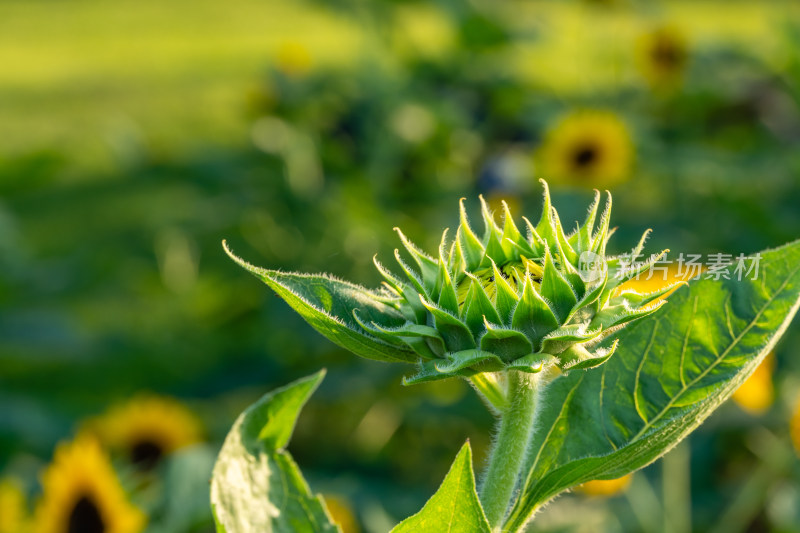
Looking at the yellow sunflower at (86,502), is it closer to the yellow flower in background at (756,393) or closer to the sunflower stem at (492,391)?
the sunflower stem at (492,391)

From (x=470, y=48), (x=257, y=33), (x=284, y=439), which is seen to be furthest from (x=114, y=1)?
(x=284, y=439)

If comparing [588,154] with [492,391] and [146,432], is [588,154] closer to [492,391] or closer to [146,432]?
[146,432]

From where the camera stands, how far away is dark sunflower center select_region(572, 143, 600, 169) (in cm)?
234

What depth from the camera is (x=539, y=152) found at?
2422mm

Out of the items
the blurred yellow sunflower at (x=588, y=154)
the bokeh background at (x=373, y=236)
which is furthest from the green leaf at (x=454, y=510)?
the blurred yellow sunflower at (x=588, y=154)

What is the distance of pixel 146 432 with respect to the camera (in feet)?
5.71

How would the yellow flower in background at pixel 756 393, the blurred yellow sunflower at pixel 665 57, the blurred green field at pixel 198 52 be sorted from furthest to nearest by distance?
the blurred green field at pixel 198 52
the blurred yellow sunflower at pixel 665 57
the yellow flower in background at pixel 756 393

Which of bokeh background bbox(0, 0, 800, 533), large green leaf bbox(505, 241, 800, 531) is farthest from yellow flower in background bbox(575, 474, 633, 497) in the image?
large green leaf bbox(505, 241, 800, 531)

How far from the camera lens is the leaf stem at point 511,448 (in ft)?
1.85

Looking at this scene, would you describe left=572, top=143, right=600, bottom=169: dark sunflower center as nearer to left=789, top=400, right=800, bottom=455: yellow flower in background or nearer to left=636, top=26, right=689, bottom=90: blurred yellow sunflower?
left=636, top=26, right=689, bottom=90: blurred yellow sunflower

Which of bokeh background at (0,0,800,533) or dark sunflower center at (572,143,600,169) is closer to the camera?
bokeh background at (0,0,800,533)

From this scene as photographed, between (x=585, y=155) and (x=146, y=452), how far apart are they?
123 centimetres

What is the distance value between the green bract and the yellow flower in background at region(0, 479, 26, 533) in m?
0.92

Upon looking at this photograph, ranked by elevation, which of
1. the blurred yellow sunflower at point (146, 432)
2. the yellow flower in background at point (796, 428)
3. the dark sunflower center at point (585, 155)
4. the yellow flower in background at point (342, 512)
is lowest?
the blurred yellow sunflower at point (146, 432)
